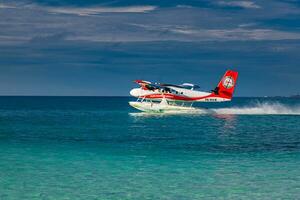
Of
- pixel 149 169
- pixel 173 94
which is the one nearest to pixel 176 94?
pixel 173 94

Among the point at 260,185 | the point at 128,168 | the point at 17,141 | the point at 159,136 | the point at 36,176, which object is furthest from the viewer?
the point at 159,136

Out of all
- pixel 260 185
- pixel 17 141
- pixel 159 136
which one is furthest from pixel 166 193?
pixel 159 136

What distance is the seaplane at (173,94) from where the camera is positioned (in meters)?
69.2

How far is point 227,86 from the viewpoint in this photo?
72625 mm

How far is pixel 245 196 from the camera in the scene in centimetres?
1622

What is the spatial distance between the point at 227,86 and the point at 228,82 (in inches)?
23.5

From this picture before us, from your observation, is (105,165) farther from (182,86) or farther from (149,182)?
(182,86)

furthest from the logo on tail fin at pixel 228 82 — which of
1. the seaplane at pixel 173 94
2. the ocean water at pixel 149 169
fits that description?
the ocean water at pixel 149 169

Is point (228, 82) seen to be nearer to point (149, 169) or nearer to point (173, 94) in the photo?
point (173, 94)

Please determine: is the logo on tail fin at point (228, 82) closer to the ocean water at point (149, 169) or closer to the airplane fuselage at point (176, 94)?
the airplane fuselage at point (176, 94)

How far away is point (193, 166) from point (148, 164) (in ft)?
6.75

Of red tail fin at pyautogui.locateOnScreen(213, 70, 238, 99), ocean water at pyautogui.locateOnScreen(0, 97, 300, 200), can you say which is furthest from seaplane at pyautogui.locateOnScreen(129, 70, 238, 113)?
ocean water at pyautogui.locateOnScreen(0, 97, 300, 200)

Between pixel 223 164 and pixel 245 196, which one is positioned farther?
pixel 223 164

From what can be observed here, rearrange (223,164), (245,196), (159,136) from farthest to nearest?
1. (159,136)
2. (223,164)
3. (245,196)
